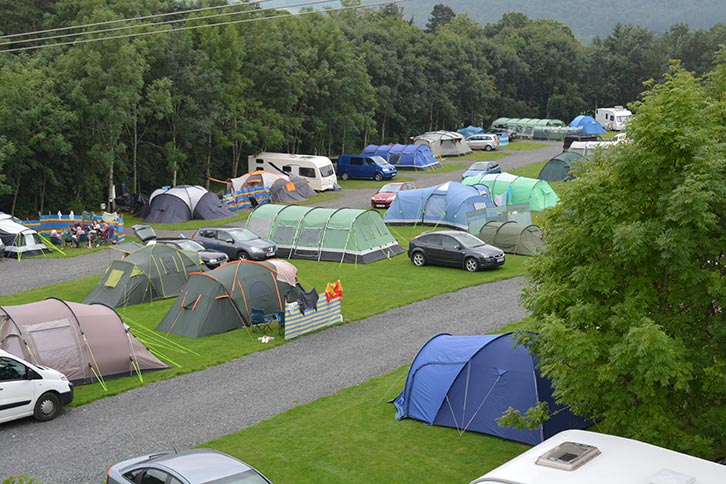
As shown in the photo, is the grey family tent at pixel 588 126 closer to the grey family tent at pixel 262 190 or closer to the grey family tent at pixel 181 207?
the grey family tent at pixel 262 190

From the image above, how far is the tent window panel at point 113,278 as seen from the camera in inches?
945

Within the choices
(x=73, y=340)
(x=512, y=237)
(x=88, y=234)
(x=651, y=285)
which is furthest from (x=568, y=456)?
(x=88, y=234)

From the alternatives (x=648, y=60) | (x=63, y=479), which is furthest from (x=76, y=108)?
(x=648, y=60)

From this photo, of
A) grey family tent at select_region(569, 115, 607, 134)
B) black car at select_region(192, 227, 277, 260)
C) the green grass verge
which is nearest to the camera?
the green grass verge

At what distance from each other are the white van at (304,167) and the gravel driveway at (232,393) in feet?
77.4

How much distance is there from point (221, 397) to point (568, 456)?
31.4 feet

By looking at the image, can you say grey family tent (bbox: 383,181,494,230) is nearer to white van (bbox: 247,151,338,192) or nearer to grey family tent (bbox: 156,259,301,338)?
white van (bbox: 247,151,338,192)

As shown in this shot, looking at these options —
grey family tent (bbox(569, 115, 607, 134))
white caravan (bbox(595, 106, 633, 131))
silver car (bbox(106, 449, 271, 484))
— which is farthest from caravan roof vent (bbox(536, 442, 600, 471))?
white caravan (bbox(595, 106, 633, 131))

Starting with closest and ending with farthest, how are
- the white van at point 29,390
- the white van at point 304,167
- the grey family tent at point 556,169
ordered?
1. the white van at point 29,390
2. the white van at point 304,167
3. the grey family tent at point 556,169

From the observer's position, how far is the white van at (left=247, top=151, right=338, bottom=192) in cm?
4700

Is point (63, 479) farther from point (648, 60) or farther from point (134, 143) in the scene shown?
point (648, 60)

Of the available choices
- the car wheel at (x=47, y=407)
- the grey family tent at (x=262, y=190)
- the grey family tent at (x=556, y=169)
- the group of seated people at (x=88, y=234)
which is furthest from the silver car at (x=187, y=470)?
the grey family tent at (x=556, y=169)

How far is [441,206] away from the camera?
35.1m

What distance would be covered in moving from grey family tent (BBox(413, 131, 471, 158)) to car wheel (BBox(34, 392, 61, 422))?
4947 cm
